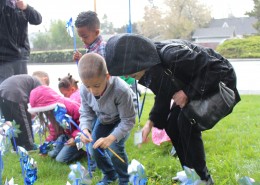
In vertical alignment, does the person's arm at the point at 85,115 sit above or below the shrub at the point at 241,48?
above

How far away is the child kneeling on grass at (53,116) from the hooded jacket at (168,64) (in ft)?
3.81

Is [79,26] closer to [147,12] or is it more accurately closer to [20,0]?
[20,0]

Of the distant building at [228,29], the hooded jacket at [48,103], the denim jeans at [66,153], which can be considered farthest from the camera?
the distant building at [228,29]

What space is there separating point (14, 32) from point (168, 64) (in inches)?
85.2

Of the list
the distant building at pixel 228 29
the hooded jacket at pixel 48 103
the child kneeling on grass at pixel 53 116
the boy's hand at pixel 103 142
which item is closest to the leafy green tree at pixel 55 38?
the distant building at pixel 228 29

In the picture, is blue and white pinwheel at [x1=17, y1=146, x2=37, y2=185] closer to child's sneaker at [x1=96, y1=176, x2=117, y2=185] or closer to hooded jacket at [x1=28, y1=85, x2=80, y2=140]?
child's sneaker at [x1=96, y1=176, x2=117, y2=185]

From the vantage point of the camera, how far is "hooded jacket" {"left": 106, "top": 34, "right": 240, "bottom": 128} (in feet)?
5.41

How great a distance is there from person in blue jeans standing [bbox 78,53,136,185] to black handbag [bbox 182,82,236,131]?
0.48 meters

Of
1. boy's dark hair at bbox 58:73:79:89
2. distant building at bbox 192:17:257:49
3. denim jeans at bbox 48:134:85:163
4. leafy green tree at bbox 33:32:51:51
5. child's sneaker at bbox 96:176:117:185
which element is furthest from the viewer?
distant building at bbox 192:17:257:49

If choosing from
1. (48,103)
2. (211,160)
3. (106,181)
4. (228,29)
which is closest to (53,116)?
(48,103)

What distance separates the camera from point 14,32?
343 cm

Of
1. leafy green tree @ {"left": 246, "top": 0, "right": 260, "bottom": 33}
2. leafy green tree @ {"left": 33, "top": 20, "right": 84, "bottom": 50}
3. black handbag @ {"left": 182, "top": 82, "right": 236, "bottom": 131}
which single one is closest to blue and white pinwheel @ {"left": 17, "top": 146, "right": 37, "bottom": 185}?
black handbag @ {"left": 182, "top": 82, "right": 236, "bottom": 131}

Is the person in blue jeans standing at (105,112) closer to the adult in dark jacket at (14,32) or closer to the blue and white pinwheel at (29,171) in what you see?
the blue and white pinwheel at (29,171)

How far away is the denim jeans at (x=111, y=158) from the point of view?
7.39ft
